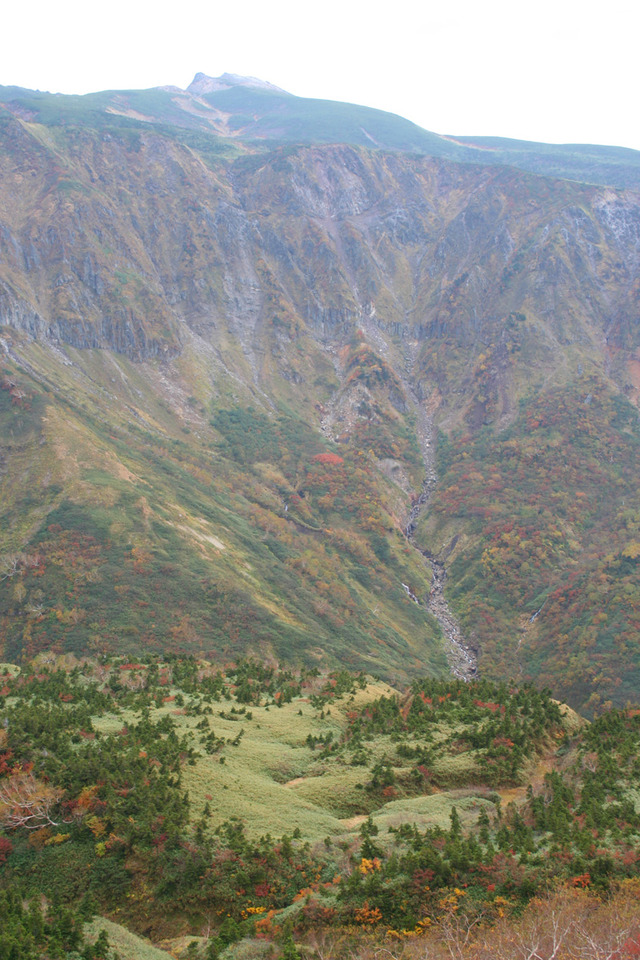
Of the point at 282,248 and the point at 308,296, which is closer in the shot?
the point at 308,296

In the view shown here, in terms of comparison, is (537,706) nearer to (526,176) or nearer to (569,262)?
(569,262)

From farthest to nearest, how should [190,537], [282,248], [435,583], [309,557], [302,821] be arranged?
[282,248] → [435,583] → [309,557] → [190,537] → [302,821]

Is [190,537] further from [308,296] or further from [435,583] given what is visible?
[308,296]

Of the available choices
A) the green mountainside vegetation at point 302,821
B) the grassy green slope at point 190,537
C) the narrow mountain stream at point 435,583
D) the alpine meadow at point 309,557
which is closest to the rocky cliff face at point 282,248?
the alpine meadow at point 309,557

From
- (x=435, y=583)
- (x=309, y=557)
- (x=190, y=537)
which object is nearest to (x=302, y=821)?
(x=190, y=537)

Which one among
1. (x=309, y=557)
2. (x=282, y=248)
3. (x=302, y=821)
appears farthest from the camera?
(x=282, y=248)

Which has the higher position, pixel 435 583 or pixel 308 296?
pixel 308 296

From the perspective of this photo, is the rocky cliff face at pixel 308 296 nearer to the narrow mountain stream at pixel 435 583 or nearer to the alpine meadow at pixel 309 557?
the alpine meadow at pixel 309 557

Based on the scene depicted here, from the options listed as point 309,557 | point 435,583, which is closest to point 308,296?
point 309,557

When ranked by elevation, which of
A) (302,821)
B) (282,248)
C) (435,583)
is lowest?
(435,583)
